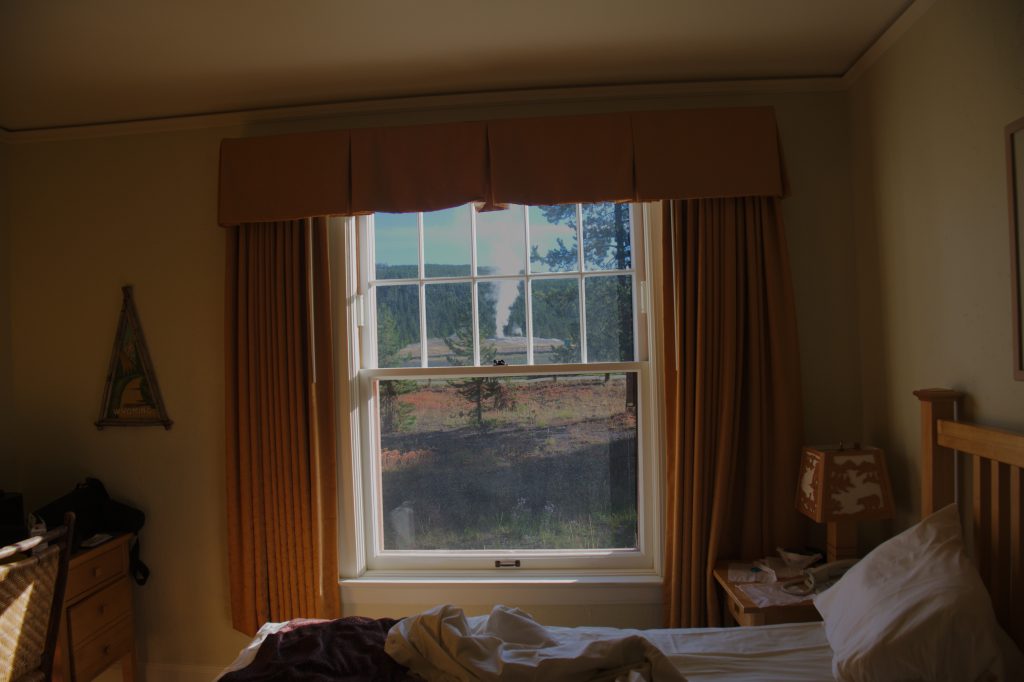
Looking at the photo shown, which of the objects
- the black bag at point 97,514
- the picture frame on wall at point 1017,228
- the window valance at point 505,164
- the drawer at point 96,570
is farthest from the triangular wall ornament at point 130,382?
the picture frame on wall at point 1017,228

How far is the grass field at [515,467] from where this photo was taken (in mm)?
2566

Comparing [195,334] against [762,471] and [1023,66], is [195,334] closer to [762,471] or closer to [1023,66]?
[762,471]

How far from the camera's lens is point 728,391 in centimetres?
226

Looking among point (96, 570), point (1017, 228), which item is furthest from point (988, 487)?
point (96, 570)

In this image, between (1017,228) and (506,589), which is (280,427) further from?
(1017,228)

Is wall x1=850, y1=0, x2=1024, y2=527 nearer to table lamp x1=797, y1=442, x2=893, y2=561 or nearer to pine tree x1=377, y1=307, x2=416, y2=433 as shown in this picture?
table lamp x1=797, y1=442, x2=893, y2=561

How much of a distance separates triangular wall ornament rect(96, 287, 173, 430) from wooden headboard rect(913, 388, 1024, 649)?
2911mm

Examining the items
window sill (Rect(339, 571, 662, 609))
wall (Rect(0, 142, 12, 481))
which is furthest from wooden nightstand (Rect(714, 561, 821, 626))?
wall (Rect(0, 142, 12, 481))

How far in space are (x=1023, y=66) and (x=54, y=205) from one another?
361cm

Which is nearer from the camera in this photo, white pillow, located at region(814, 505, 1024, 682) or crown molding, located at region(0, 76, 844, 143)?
white pillow, located at region(814, 505, 1024, 682)

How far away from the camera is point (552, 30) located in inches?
79.5

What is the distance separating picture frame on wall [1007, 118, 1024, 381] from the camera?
1.49 meters

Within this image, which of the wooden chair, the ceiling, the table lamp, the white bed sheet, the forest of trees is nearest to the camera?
the white bed sheet

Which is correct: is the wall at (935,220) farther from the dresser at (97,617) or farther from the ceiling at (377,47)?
the dresser at (97,617)
